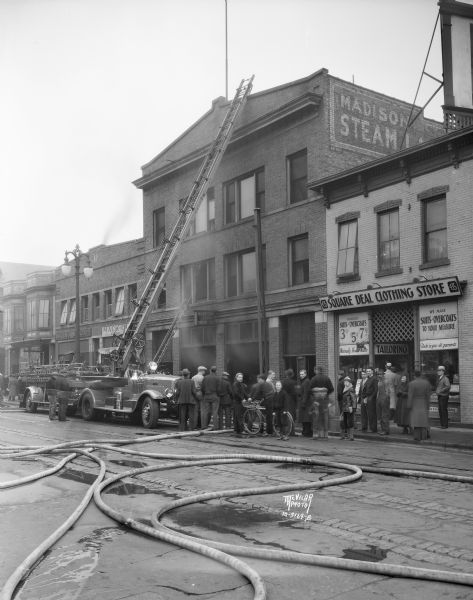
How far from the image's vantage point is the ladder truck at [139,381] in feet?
65.4

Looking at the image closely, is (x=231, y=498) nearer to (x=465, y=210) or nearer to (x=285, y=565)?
→ (x=285, y=565)

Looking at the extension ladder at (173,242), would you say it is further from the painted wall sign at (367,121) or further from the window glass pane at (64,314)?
the window glass pane at (64,314)

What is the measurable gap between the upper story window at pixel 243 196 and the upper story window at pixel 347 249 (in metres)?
4.93

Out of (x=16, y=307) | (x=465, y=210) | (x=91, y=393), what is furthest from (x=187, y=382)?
(x=16, y=307)

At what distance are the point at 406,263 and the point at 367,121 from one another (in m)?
7.95

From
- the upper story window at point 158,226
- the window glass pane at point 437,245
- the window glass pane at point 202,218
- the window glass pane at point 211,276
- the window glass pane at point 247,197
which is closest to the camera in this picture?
the window glass pane at point 437,245

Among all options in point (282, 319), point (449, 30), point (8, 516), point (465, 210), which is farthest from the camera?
point (282, 319)

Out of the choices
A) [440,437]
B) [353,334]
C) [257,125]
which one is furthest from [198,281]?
[440,437]

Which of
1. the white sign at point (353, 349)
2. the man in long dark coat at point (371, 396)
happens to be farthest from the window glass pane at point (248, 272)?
the man in long dark coat at point (371, 396)

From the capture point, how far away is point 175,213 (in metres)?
31.8

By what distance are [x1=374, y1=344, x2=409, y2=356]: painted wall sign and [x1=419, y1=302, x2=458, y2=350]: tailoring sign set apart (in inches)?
34.2

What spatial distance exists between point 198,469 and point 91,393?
1226 centimetres

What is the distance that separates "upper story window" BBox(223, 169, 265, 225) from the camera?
2739 centimetres

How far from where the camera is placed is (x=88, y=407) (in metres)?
22.5
